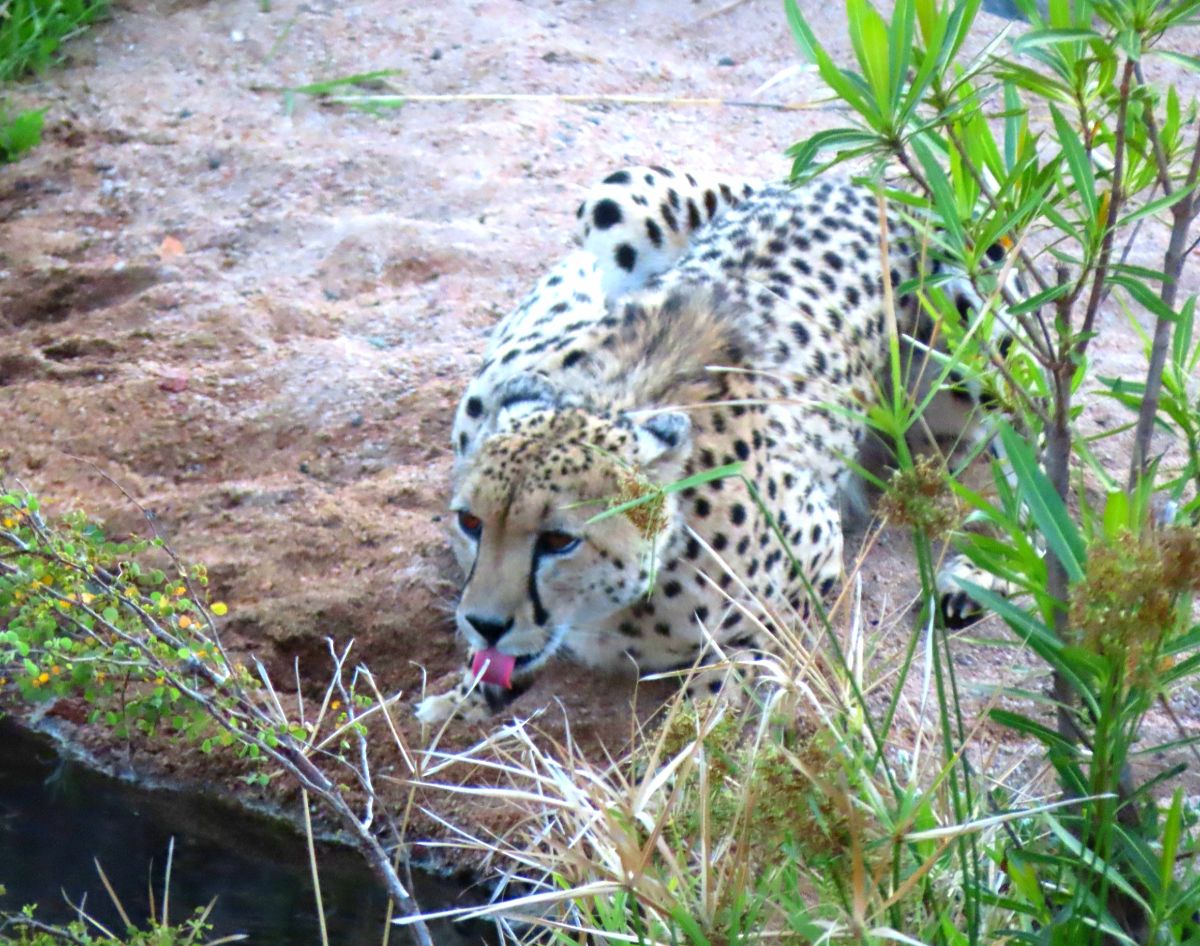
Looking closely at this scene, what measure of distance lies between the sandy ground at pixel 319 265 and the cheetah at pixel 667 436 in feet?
0.84

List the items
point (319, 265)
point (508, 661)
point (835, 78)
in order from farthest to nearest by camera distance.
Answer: point (319, 265) → point (508, 661) → point (835, 78)

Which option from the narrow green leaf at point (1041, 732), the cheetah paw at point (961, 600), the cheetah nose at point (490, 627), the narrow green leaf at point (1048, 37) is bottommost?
the cheetah paw at point (961, 600)

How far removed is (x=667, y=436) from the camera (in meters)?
2.90

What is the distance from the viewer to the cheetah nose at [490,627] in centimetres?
277

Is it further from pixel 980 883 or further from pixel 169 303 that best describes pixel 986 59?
pixel 169 303

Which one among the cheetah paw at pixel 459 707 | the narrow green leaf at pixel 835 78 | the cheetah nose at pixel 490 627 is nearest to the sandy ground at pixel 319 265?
the cheetah paw at pixel 459 707

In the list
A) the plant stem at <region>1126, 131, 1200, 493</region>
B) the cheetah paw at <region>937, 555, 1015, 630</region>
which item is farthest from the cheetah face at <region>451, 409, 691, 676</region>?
the plant stem at <region>1126, 131, 1200, 493</region>

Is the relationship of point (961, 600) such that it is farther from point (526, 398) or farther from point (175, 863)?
point (175, 863)

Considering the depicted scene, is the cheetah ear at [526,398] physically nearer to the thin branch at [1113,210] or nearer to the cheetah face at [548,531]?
the cheetah face at [548,531]

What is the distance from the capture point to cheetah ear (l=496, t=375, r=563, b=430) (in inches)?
116

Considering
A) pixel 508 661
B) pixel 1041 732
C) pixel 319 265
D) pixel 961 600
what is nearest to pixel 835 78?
pixel 1041 732

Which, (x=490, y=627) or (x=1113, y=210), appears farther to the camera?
(x=490, y=627)

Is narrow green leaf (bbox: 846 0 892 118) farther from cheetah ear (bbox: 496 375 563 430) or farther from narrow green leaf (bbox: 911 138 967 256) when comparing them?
cheetah ear (bbox: 496 375 563 430)

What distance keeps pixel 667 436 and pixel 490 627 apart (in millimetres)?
514
